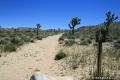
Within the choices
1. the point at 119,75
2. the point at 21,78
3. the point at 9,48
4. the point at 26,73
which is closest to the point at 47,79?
the point at 21,78

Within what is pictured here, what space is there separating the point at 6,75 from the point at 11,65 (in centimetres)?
223

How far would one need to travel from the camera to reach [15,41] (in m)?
22.9

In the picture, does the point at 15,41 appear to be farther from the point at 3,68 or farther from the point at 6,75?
the point at 6,75

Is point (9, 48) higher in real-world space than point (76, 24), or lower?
lower

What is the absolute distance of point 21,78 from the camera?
8805 millimetres

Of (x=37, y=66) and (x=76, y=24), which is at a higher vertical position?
(x=76, y=24)

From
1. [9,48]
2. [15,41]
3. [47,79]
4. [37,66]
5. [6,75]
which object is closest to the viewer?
[47,79]

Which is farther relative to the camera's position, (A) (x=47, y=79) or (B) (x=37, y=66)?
(B) (x=37, y=66)

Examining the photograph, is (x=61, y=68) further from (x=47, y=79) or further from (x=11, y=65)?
(x=47, y=79)

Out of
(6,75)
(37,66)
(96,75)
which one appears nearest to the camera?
A: (96,75)

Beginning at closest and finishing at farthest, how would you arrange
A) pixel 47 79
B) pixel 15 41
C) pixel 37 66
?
pixel 47 79 → pixel 37 66 → pixel 15 41

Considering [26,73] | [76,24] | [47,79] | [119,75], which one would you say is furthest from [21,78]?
[76,24]

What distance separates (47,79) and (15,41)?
16.6 m

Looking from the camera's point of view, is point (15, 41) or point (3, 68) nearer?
point (3, 68)
